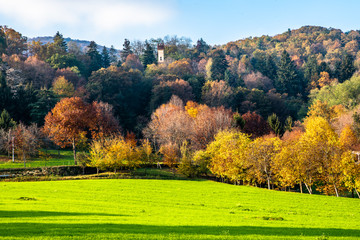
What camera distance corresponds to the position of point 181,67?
12938 cm

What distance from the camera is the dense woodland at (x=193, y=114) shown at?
51.2 meters

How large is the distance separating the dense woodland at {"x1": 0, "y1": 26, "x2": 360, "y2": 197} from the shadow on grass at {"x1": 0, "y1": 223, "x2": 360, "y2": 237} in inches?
1156

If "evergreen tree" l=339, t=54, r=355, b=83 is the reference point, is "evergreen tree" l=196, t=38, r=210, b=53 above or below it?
above

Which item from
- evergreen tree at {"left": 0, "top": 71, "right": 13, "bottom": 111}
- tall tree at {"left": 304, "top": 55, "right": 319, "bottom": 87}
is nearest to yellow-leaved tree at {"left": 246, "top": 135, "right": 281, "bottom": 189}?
evergreen tree at {"left": 0, "top": 71, "right": 13, "bottom": 111}

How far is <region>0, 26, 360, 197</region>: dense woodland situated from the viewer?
2014 inches

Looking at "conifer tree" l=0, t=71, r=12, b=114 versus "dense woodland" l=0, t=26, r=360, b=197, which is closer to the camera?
"dense woodland" l=0, t=26, r=360, b=197

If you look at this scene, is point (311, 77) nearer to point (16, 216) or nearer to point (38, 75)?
point (38, 75)

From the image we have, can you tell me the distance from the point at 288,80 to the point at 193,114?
57853mm

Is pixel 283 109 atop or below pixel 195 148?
atop

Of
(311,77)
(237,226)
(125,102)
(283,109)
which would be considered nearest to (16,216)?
(237,226)

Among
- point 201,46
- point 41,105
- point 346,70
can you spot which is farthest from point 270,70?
point 41,105

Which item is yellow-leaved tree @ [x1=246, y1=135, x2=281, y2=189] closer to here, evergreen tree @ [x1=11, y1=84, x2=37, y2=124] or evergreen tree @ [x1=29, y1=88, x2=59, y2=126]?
evergreen tree @ [x1=29, y1=88, x2=59, y2=126]

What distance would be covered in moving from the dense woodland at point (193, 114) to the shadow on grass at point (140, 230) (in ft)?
96.3

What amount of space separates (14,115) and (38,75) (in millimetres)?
24041
